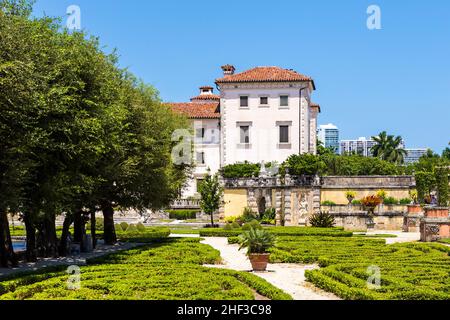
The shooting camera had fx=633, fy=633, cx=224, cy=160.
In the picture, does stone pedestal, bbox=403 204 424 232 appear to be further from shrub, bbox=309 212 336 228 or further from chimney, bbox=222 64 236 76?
chimney, bbox=222 64 236 76

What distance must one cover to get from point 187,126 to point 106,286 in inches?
1043

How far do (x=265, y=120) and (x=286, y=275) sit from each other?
43307 mm

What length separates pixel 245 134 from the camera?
212 feet

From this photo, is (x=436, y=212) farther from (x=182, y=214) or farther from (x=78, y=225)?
(x=182, y=214)

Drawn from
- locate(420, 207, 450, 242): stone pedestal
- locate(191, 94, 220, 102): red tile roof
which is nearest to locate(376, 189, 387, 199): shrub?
locate(420, 207, 450, 242): stone pedestal

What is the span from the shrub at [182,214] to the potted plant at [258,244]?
37149 mm

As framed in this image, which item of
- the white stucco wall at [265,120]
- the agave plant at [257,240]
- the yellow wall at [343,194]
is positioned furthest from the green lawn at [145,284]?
the white stucco wall at [265,120]

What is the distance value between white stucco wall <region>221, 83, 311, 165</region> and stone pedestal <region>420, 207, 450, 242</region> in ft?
90.6

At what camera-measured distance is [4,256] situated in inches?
925

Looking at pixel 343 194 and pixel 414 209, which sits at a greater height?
pixel 343 194

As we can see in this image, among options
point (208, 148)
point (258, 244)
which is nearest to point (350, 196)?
point (208, 148)

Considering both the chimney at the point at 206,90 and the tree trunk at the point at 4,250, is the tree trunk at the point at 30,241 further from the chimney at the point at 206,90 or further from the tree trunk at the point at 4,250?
the chimney at the point at 206,90

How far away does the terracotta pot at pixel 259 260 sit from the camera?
22.0 metres

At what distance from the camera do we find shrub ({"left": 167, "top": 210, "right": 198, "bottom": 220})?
5962 centimetres
